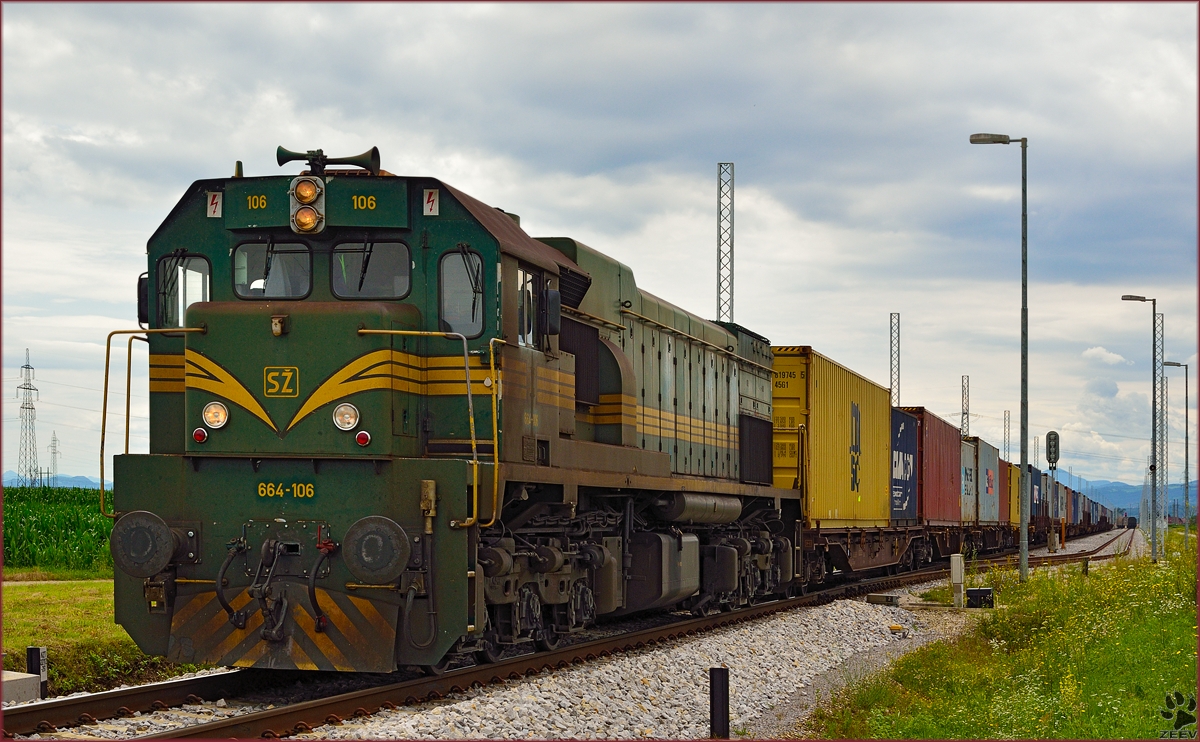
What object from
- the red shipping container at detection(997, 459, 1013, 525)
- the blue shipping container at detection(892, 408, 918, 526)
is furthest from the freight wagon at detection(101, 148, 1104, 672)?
the red shipping container at detection(997, 459, 1013, 525)

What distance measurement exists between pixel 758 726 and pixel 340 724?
3.95 m

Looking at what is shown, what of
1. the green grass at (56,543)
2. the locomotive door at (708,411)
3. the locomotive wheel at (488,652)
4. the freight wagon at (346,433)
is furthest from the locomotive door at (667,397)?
the green grass at (56,543)

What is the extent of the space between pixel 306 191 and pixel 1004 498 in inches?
1841

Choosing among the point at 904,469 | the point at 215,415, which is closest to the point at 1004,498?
the point at 904,469

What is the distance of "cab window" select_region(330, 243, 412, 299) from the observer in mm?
10602

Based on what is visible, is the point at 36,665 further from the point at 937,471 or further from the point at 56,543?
the point at 937,471

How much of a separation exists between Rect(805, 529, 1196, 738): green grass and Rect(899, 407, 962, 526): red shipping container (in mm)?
12256

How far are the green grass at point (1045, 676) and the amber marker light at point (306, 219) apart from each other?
6371 millimetres

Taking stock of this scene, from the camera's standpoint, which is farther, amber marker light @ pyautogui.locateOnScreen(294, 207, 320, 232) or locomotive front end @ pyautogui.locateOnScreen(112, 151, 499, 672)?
amber marker light @ pyautogui.locateOnScreen(294, 207, 320, 232)

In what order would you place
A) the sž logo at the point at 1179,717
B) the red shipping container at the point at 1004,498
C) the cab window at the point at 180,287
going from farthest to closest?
the red shipping container at the point at 1004,498
the cab window at the point at 180,287
the sž logo at the point at 1179,717

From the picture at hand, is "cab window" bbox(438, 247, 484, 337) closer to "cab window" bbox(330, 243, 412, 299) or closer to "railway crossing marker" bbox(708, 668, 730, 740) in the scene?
"cab window" bbox(330, 243, 412, 299)

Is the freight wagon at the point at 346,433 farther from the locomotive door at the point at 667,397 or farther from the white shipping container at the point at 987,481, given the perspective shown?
the white shipping container at the point at 987,481

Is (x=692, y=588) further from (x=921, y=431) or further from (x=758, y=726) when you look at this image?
(x=921, y=431)

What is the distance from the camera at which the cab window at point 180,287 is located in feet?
35.4
